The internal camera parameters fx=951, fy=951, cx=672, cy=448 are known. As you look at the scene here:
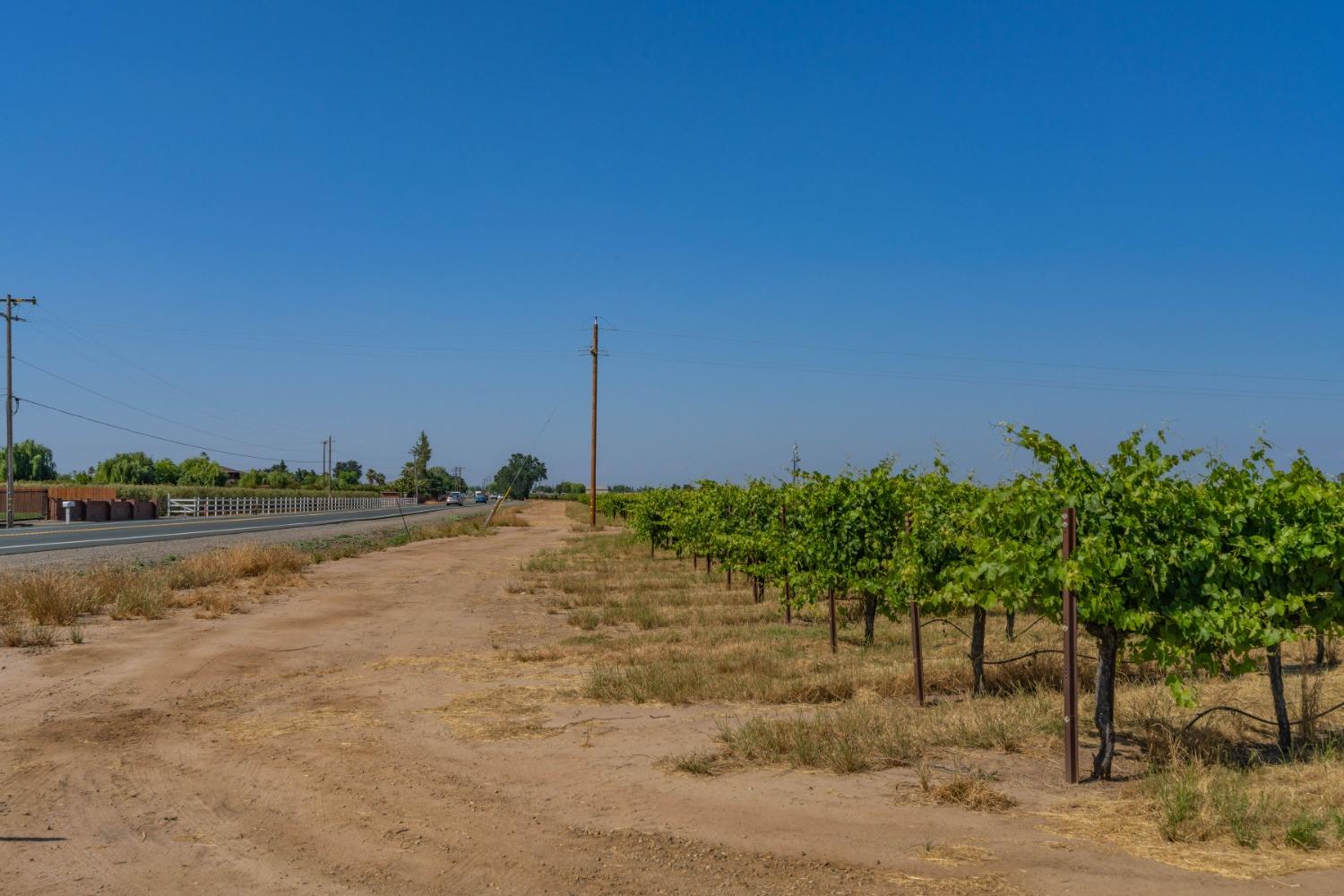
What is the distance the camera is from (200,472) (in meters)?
111

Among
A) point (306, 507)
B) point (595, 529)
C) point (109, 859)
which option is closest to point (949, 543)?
point (109, 859)

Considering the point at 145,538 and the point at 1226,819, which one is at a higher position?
the point at 1226,819

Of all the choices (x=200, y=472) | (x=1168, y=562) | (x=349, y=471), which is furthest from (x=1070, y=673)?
(x=349, y=471)

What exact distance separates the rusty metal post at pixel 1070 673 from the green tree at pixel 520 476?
122m

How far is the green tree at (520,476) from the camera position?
141 m

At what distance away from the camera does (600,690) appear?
978 cm

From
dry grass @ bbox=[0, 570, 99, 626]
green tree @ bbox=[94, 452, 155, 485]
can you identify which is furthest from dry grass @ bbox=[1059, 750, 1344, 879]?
green tree @ bbox=[94, 452, 155, 485]

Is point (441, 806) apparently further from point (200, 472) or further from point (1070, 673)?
point (200, 472)

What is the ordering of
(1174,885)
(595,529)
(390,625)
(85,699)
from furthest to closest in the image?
(595,529)
(390,625)
(85,699)
(1174,885)

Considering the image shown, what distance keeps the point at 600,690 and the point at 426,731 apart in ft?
6.56

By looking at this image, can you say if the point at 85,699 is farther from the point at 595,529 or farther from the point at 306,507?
the point at 306,507

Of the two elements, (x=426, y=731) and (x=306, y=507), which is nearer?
(x=426, y=731)

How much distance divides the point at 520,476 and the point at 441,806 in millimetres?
126354

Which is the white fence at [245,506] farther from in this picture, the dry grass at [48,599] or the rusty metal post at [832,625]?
the rusty metal post at [832,625]
